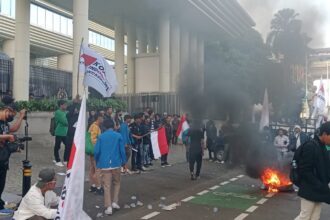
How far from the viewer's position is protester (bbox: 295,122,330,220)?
480cm

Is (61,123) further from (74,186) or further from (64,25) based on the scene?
(64,25)

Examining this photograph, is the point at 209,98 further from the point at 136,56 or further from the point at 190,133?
the point at 136,56

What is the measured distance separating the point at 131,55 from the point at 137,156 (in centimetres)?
2099

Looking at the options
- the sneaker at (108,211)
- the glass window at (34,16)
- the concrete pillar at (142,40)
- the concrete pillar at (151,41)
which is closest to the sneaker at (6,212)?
the sneaker at (108,211)

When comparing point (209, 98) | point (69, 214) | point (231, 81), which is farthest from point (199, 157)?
point (69, 214)

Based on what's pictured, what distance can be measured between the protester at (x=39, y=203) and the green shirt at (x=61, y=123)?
643 cm

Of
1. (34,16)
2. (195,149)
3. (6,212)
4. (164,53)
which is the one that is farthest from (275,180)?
(34,16)

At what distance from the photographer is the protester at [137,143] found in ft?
39.1

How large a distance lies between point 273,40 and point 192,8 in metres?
7.32

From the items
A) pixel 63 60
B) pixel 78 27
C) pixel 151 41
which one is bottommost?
pixel 78 27

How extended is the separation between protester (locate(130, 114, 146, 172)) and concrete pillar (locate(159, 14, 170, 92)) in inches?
639

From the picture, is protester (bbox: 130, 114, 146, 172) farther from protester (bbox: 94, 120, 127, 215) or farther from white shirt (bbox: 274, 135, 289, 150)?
protester (bbox: 94, 120, 127, 215)

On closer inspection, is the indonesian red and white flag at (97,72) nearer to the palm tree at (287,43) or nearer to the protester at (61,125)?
the protester at (61,125)

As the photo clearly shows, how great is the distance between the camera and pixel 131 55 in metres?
32.3
